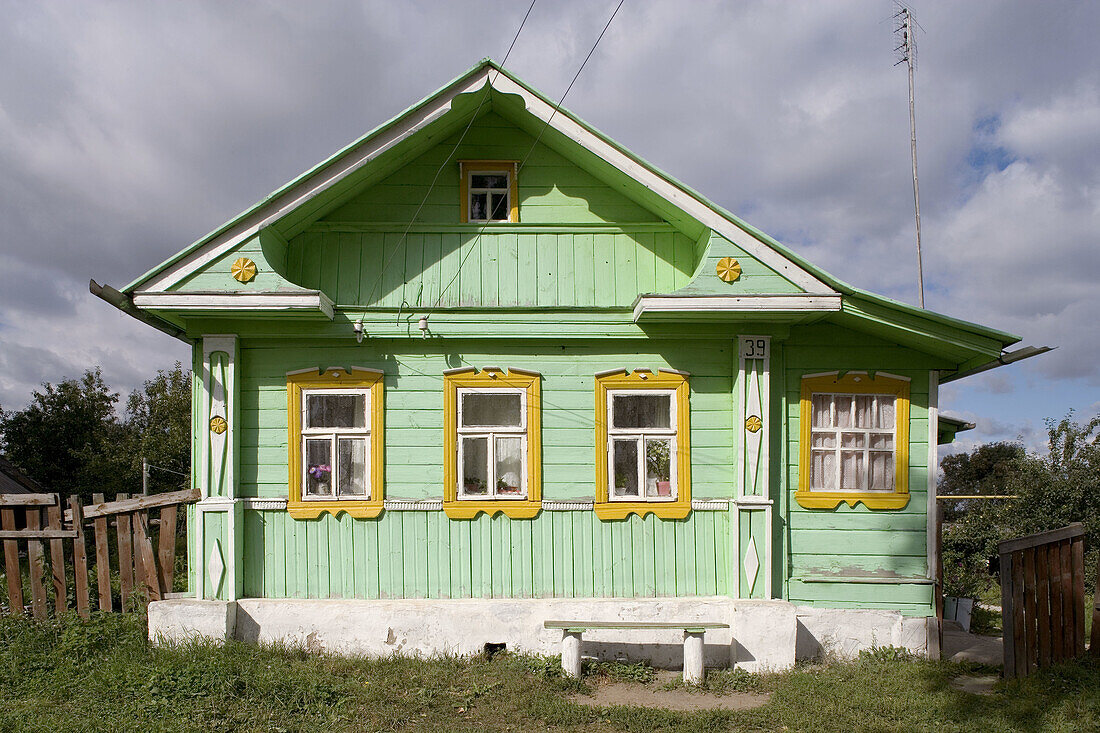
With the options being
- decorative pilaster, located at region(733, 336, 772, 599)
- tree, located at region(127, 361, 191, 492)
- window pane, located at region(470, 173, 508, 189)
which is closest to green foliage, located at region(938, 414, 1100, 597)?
decorative pilaster, located at region(733, 336, 772, 599)

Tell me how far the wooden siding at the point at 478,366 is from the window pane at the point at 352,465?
274mm

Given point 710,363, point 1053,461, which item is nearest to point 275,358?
point 710,363

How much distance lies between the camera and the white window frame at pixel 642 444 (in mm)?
7676

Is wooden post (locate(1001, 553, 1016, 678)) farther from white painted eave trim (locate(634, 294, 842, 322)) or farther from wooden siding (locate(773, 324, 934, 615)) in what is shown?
white painted eave trim (locate(634, 294, 842, 322))

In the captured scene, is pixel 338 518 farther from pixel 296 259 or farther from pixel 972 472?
pixel 972 472

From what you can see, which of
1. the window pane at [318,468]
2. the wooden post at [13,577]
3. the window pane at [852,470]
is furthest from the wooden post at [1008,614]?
the wooden post at [13,577]

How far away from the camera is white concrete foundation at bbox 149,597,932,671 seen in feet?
23.9

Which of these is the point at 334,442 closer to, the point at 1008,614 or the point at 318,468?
the point at 318,468

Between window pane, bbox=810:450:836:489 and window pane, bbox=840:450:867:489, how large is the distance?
0.31 ft

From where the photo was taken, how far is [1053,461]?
12.7m

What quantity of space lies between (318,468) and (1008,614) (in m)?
6.91

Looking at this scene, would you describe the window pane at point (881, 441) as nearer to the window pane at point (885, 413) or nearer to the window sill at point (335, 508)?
the window pane at point (885, 413)

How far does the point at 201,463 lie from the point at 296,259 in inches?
92.1

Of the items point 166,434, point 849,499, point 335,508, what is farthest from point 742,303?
point 166,434
